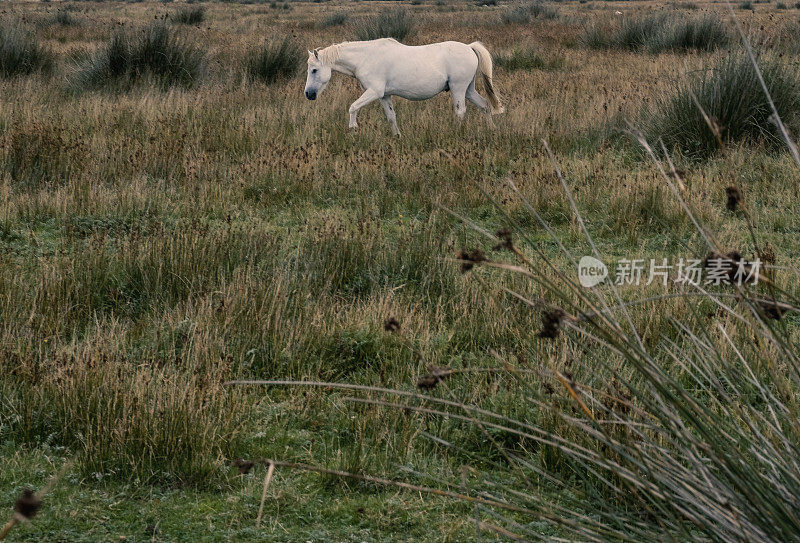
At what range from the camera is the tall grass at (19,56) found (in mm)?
13172

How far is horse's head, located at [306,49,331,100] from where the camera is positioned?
9.95m

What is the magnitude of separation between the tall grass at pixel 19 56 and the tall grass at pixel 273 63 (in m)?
3.29

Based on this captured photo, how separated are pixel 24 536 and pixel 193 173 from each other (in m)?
5.19

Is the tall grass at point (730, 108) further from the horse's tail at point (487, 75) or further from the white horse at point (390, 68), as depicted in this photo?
the white horse at point (390, 68)

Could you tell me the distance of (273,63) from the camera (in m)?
13.9

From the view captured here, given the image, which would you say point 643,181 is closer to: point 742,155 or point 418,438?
point 742,155

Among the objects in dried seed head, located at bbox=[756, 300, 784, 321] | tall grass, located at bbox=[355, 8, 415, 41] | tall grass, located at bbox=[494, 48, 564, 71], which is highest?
tall grass, located at bbox=[355, 8, 415, 41]

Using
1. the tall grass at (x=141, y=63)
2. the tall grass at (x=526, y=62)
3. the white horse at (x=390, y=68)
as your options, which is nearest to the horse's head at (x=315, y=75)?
the white horse at (x=390, y=68)

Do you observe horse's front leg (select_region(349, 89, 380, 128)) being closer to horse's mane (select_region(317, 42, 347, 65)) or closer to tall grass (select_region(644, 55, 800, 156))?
horse's mane (select_region(317, 42, 347, 65))

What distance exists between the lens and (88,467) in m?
3.46

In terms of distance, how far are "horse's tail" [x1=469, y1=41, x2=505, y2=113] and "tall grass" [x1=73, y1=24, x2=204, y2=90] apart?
4.51 m

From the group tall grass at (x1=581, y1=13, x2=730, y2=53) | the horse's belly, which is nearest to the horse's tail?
the horse's belly

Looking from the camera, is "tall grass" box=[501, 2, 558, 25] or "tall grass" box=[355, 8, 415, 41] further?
"tall grass" box=[501, 2, 558, 25]

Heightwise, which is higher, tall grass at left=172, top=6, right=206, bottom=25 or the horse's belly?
tall grass at left=172, top=6, right=206, bottom=25
